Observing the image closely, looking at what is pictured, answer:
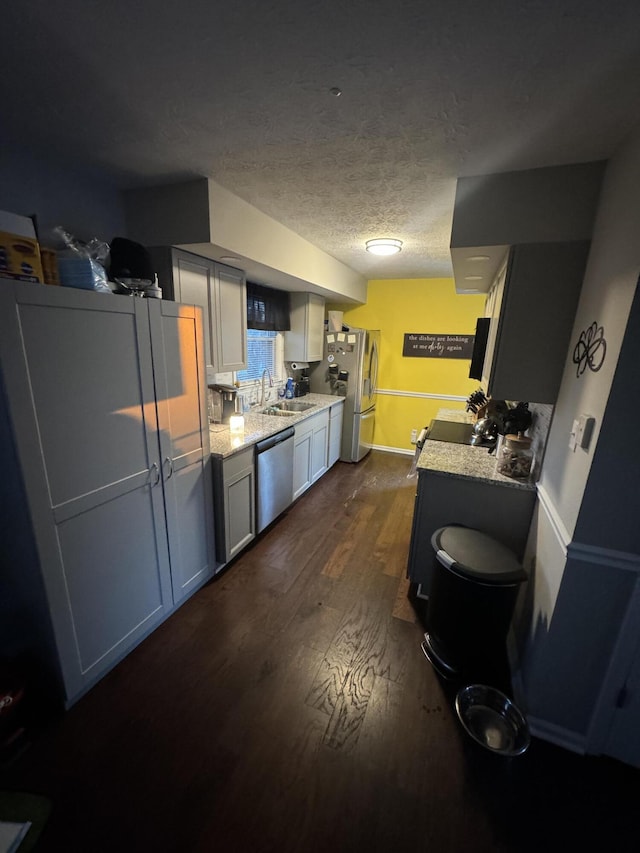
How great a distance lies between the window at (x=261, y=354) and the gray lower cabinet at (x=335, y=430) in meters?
0.82

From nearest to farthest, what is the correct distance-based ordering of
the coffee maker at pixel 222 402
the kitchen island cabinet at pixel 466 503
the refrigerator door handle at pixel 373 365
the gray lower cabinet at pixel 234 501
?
the kitchen island cabinet at pixel 466 503, the gray lower cabinet at pixel 234 501, the coffee maker at pixel 222 402, the refrigerator door handle at pixel 373 365

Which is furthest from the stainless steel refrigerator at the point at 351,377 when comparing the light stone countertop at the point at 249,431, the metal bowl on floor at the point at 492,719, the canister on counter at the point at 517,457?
the metal bowl on floor at the point at 492,719

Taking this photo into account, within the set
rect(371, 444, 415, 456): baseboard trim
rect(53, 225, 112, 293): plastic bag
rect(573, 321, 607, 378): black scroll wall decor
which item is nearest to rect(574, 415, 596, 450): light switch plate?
rect(573, 321, 607, 378): black scroll wall decor

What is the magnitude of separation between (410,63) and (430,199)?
3.57 feet

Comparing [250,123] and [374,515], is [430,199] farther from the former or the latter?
[374,515]

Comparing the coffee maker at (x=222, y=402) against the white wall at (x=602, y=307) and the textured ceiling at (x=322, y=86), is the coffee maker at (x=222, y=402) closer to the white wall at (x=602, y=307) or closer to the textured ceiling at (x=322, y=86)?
the textured ceiling at (x=322, y=86)

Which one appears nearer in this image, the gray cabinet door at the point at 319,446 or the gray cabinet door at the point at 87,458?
the gray cabinet door at the point at 87,458

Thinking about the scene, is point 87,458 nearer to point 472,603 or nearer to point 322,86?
point 322,86

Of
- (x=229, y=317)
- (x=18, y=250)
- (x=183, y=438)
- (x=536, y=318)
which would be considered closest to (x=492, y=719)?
(x=536, y=318)

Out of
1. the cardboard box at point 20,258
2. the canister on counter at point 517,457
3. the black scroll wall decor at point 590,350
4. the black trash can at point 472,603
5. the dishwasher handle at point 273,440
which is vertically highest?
the cardboard box at point 20,258

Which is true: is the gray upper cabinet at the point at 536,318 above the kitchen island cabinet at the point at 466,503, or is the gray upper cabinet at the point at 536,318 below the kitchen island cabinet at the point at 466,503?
above

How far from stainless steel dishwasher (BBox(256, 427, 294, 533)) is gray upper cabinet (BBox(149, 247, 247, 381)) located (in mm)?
692

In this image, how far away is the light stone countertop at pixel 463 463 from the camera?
6.53 feet

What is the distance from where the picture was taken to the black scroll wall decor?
131cm
